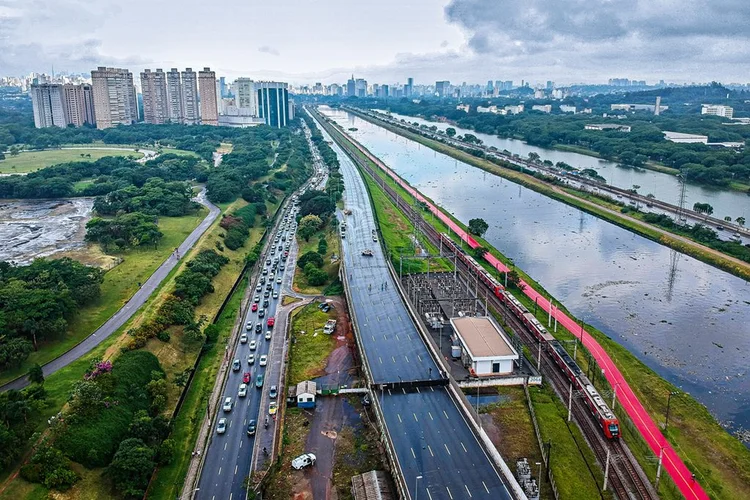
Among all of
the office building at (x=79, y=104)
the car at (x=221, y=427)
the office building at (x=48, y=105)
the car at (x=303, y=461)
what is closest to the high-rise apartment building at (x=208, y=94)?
the office building at (x=79, y=104)

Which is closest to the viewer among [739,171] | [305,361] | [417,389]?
[417,389]

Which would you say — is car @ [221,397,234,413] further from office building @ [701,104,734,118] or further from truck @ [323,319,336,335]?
office building @ [701,104,734,118]

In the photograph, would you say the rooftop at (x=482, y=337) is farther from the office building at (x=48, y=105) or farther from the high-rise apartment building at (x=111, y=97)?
the office building at (x=48, y=105)

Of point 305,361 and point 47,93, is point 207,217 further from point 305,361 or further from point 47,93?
point 47,93

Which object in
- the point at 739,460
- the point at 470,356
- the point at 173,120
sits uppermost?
the point at 173,120

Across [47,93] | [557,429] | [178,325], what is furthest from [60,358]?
A: [47,93]

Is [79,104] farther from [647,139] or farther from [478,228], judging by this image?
[647,139]
